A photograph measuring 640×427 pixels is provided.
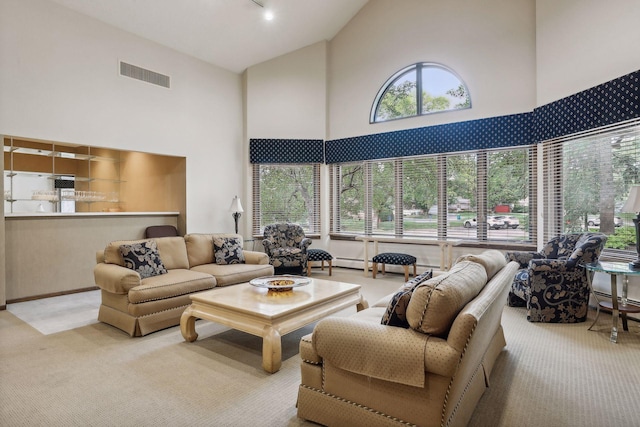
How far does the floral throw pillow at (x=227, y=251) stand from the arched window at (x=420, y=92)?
12.2 feet

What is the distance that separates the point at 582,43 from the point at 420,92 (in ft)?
8.13

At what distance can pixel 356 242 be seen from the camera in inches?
280

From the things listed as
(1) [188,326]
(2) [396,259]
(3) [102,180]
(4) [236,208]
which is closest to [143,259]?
(1) [188,326]

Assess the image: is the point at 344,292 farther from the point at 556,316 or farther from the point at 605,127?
the point at 605,127

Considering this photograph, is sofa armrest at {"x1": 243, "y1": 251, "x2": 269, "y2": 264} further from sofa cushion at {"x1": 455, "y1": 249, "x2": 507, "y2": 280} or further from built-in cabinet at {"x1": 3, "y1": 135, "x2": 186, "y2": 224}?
sofa cushion at {"x1": 455, "y1": 249, "x2": 507, "y2": 280}

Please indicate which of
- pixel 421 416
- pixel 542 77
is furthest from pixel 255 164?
pixel 421 416

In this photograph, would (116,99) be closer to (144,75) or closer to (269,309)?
(144,75)

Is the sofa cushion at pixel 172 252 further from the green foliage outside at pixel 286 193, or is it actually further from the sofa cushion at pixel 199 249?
the green foliage outside at pixel 286 193

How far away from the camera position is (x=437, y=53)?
6117 mm

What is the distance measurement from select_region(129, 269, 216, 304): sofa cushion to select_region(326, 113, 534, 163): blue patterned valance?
13.2 ft

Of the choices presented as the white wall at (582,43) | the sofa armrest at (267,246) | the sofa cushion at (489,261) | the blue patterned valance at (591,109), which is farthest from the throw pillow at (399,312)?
the sofa armrest at (267,246)

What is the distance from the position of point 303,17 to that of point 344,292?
5107mm

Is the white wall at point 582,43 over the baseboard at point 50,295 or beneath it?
over

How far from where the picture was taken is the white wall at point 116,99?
450 cm
